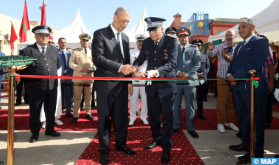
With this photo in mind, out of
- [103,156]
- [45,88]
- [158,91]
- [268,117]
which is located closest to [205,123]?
[268,117]

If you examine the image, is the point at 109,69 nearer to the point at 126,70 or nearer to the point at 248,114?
the point at 126,70

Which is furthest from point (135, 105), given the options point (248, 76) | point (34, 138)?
point (248, 76)

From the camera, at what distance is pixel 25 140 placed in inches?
141

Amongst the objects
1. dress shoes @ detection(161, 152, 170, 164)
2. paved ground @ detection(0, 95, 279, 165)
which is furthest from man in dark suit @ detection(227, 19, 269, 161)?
dress shoes @ detection(161, 152, 170, 164)

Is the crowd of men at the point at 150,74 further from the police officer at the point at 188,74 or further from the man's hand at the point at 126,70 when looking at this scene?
the police officer at the point at 188,74

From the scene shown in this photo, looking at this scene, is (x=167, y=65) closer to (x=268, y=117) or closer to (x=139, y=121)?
(x=139, y=121)

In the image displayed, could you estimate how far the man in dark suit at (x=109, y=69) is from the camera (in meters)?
2.61

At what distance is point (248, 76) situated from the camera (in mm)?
2719

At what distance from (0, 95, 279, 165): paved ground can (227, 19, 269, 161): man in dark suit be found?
14.6 inches

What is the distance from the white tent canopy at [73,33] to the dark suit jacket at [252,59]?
7884mm

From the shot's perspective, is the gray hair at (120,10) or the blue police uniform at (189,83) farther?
the blue police uniform at (189,83)

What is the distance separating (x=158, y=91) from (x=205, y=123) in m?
2.64

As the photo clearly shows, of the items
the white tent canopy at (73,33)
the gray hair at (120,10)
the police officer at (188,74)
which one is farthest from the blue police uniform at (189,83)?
the white tent canopy at (73,33)

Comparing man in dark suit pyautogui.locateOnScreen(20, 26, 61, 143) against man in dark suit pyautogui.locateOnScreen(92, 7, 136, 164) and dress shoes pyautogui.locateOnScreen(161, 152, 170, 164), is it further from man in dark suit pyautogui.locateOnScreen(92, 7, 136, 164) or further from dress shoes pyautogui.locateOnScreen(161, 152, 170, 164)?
dress shoes pyautogui.locateOnScreen(161, 152, 170, 164)
